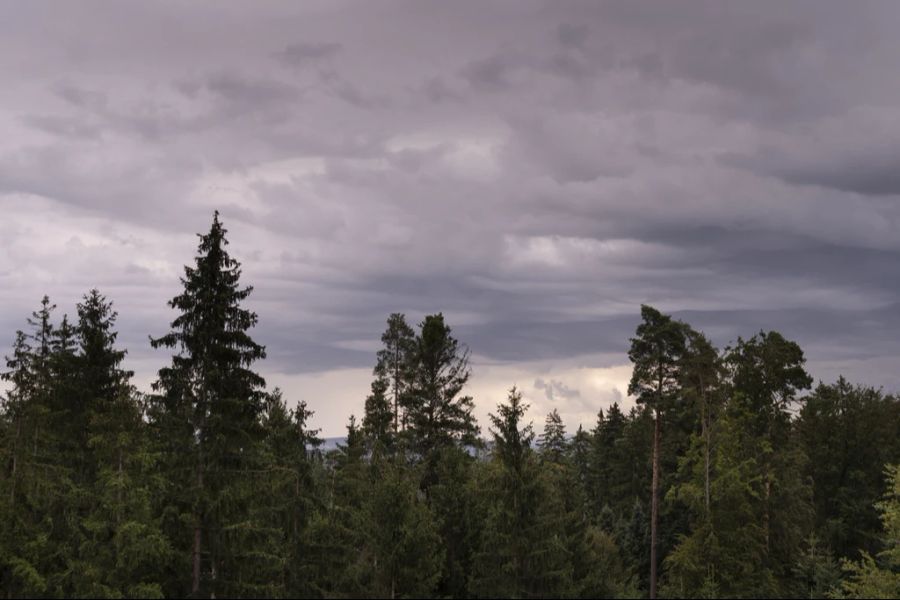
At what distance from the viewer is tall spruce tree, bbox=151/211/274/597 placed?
83.7 ft

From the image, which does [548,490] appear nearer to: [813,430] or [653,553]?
[653,553]

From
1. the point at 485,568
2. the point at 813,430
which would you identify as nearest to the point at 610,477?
the point at 813,430

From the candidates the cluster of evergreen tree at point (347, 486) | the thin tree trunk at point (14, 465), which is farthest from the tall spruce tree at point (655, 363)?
the thin tree trunk at point (14, 465)

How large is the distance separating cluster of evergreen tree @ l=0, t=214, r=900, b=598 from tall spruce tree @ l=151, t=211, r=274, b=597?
0.06 meters

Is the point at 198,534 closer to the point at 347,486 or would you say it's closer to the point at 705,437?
the point at 347,486

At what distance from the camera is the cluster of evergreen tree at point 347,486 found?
26.0 meters

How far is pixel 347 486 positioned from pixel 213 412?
20.1 metres

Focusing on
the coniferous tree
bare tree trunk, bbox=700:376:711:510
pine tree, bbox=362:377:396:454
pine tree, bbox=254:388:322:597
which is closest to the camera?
the coniferous tree

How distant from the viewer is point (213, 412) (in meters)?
25.8

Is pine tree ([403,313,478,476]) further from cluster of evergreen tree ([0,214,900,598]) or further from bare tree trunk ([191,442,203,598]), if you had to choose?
bare tree trunk ([191,442,203,598])

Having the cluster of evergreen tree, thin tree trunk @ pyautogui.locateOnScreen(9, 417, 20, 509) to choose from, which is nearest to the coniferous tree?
the cluster of evergreen tree

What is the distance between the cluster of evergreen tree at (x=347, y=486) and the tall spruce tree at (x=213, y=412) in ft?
0.21

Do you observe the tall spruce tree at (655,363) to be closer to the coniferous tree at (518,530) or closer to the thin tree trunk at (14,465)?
the coniferous tree at (518,530)

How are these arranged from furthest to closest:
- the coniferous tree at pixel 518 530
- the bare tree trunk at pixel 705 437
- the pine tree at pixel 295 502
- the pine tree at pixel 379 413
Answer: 1. the pine tree at pixel 379 413
2. the bare tree trunk at pixel 705 437
3. the pine tree at pixel 295 502
4. the coniferous tree at pixel 518 530
